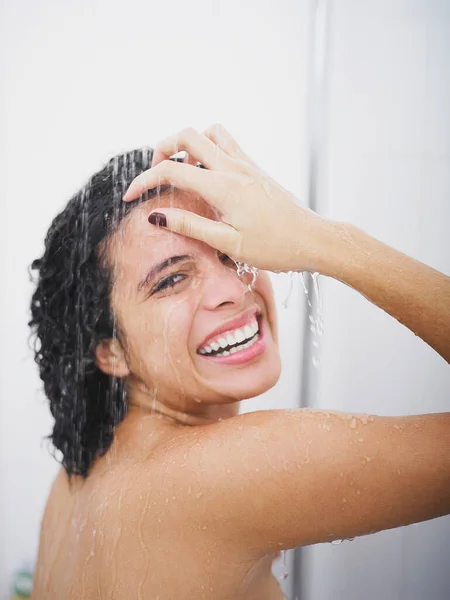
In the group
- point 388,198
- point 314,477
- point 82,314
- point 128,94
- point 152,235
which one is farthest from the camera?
point 128,94

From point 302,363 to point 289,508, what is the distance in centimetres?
76

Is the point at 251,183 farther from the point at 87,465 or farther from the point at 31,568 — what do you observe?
the point at 31,568

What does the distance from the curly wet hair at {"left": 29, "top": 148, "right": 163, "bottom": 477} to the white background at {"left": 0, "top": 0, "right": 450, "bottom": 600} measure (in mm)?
335

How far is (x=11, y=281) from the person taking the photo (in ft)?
5.39

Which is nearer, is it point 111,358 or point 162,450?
point 162,450

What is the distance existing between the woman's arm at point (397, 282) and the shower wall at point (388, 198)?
490mm

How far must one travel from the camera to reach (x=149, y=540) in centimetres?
92

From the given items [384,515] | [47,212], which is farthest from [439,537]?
[47,212]

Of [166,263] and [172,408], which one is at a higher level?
[166,263]

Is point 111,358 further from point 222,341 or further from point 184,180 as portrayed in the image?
point 184,180

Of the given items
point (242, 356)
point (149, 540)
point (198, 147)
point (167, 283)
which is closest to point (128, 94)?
point (198, 147)

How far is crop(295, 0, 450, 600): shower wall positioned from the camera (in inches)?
51.5

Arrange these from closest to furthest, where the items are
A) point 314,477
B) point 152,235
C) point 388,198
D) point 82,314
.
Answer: point 314,477, point 152,235, point 82,314, point 388,198

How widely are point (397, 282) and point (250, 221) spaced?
24 centimetres
